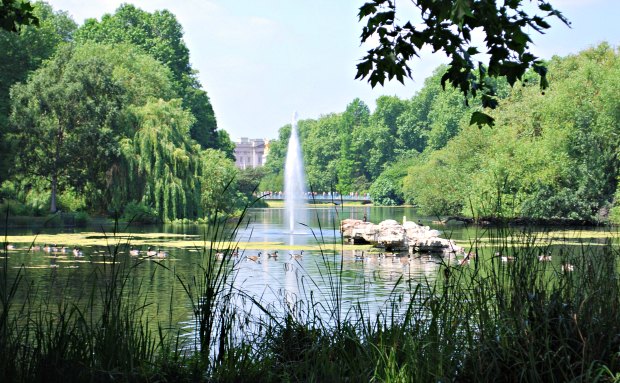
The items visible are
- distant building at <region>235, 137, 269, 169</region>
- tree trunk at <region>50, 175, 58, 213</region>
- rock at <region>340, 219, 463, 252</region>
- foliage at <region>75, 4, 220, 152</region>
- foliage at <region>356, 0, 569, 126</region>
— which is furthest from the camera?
distant building at <region>235, 137, 269, 169</region>

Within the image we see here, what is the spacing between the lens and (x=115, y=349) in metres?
4.60

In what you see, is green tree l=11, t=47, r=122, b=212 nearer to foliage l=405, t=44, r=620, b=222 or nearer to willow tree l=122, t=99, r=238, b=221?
willow tree l=122, t=99, r=238, b=221

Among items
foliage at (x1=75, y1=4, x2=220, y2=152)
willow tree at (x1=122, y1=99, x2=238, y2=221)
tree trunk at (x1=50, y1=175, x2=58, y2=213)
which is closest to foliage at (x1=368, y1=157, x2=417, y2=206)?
foliage at (x1=75, y1=4, x2=220, y2=152)

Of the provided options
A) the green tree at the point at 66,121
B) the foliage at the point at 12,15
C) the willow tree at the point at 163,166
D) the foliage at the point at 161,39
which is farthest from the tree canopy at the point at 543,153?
the foliage at the point at 161,39

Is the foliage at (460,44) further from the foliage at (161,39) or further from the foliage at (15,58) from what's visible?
the foliage at (161,39)

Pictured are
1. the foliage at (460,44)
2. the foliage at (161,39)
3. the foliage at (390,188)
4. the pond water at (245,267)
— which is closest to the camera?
the foliage at (460,44)

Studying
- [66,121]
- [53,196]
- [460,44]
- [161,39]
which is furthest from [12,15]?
[161,39]

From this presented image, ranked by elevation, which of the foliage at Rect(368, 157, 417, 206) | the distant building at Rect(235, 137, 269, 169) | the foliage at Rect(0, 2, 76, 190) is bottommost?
the foliage at Rect(368, 157, 417, 206)

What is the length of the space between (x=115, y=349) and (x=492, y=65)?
244 cm

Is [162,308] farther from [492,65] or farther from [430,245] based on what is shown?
[430,245]

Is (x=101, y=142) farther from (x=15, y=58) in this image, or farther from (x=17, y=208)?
(x=15, y=58)

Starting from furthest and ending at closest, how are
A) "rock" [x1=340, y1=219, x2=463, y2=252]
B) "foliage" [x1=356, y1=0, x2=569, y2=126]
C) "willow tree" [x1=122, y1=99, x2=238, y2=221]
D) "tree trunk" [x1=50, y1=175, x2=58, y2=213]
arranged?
"tree trunk" [x1=50, y1=175, x2=58, y2=213]
"willow tree" [x1=122, y1=99, x2=238, y2=221]
"rock" [x1=340, y1=219, x2=463, y2=252]
"foliage" [x1=356, y1=0, x2=569, y2=126]

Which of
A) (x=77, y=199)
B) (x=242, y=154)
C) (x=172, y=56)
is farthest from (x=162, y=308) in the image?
(x=242, y=154)

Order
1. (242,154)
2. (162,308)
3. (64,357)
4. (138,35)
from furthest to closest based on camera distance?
(242,154) → (138,35) → (162,308) → (64,357)
